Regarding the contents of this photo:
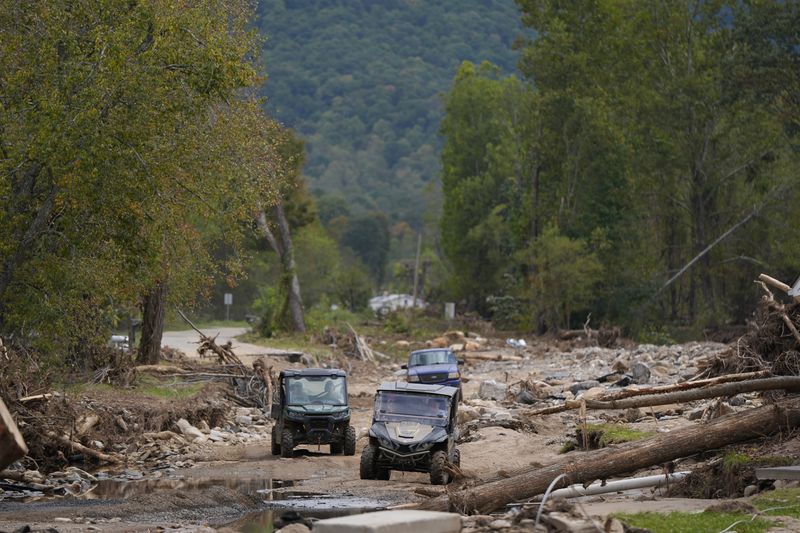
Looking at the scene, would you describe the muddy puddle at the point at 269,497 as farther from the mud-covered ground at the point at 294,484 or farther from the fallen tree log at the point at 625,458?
the fallen tree log at the point at 625,458

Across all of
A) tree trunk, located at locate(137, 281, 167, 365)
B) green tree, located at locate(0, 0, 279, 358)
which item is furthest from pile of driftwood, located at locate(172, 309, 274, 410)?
green tree, located at locate(0, 0, 279, 358)

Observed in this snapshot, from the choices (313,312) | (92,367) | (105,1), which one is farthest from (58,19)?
(313,312)

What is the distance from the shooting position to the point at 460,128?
92125 millimetres

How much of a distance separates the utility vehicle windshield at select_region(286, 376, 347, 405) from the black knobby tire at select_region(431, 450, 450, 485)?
5.14 metres

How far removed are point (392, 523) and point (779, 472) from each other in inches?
278

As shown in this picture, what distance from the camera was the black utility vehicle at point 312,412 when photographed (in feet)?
80.0

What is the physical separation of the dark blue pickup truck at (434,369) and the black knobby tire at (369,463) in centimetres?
1173

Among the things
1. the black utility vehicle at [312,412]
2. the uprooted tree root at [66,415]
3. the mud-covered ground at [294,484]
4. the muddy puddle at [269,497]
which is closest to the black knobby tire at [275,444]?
the black utility vehicle at [312,412]

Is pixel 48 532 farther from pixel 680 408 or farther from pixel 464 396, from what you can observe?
pixel 464 396

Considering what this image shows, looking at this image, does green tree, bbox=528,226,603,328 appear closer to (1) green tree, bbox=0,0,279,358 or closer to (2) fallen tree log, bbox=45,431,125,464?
(1) green tree, bbox=0,0,279,358

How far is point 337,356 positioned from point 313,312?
44.0ft

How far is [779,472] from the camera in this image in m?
15.6

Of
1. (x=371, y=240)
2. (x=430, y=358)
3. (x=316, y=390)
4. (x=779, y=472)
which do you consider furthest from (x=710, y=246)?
(x=371, y=240)

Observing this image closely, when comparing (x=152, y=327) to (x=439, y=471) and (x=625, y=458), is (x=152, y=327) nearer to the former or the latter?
(x=439, y=471)
